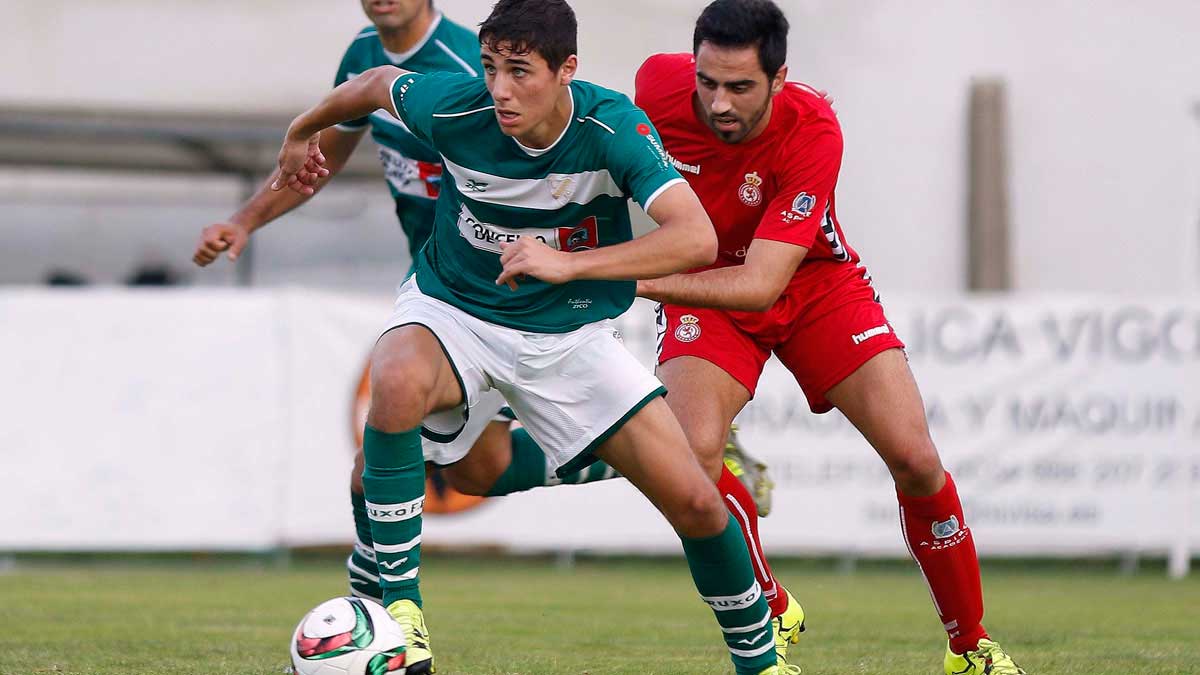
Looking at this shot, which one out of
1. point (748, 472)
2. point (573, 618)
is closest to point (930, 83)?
point (573, 618)

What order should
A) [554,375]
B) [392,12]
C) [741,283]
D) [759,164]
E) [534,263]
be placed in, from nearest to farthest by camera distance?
1. [534,263]
2. [554,375]
3. [741,283]
4. [759,164]
5. [392,12]

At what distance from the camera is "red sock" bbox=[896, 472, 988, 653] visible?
555 centimetres

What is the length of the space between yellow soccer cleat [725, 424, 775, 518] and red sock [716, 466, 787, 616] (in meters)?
0.24

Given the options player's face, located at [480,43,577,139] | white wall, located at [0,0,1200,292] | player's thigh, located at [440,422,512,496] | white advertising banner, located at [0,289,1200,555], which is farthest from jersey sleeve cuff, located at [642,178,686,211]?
white wall, located at [0,0,1200,292]

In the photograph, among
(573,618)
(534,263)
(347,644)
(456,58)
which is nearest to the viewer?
(534,263)

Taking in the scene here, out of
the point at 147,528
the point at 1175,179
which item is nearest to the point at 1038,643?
the point at 147,528

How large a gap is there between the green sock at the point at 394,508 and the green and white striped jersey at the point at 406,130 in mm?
A: 1646

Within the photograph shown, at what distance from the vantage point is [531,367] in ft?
15.9

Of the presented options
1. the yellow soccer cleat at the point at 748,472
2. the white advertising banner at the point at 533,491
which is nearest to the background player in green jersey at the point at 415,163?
the yellow soccer cleat at the point at 748,472

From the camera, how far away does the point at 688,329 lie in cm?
572

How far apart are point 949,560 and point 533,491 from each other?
589cm

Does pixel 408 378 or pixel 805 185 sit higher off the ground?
pixel 805 185

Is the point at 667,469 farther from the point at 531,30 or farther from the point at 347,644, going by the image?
the point at 531,30

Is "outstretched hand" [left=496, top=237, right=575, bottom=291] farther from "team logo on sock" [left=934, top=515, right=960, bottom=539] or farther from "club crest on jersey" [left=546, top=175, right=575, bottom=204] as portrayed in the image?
"team logo on sock" [left=934, top=515, right=960, bottom=539]
